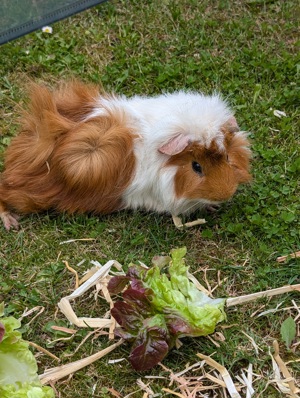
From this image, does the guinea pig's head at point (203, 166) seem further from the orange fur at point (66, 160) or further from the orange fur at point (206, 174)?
the orange fur at point (66, 160)

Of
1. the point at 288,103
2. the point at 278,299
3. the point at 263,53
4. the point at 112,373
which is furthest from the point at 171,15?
the point at 112,373

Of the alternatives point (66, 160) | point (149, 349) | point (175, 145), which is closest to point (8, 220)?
point (66, 160)

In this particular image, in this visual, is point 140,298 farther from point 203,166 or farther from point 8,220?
point 8,220

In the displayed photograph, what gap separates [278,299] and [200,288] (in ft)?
0.98

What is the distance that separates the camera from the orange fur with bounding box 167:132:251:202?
2.61 meters

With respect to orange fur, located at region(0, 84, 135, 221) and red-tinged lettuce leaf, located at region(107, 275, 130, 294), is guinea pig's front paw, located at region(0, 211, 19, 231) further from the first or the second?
red-tinged lettuce leaf, located at region(107, 275, 130, 294)

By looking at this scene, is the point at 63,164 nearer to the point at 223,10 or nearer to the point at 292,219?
the point at 292,219

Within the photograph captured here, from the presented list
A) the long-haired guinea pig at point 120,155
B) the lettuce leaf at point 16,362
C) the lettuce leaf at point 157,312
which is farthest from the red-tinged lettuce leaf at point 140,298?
the long-haired guinea pig at point 120,155

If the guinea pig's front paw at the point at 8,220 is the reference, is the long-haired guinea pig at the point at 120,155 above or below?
above

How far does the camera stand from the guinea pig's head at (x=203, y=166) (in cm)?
259

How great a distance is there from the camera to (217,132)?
259 centimetres

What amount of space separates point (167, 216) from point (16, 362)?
0.97 m

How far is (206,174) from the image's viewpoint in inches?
104

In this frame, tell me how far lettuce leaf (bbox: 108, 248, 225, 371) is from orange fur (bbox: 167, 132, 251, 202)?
395mm
